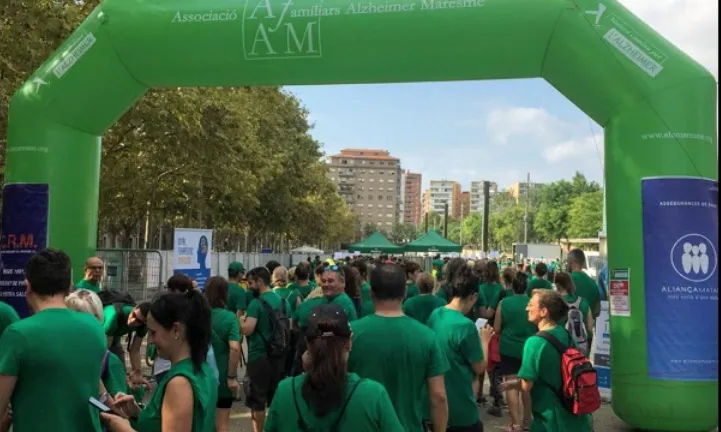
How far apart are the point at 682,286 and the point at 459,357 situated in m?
3.15

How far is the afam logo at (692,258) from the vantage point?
20.3ft

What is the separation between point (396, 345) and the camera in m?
3.31

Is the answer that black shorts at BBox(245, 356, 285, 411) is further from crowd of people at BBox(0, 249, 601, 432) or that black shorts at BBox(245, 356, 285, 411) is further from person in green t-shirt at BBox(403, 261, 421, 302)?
person in green t-shirt at BBox(403, 261, 421, 302)

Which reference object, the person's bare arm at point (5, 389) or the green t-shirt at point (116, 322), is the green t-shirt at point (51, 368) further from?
the green t-shirt at point (116, 322)

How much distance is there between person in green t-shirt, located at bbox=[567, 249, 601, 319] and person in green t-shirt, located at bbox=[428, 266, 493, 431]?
3.98 m

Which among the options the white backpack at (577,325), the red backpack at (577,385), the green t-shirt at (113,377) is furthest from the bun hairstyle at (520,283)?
the green t-shirt at (113,377)

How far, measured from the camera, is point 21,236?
7352mm

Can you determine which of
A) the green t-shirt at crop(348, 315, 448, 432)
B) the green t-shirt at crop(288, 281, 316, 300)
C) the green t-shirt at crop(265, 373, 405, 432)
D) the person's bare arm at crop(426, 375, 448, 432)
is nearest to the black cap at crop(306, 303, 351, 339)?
the green t-shirt at crop(265, 373, 405, 432)

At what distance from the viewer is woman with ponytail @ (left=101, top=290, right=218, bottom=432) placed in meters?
2.50

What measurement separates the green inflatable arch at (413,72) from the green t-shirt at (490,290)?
1922 millimetres

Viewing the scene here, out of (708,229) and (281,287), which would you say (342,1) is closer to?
(281,287)

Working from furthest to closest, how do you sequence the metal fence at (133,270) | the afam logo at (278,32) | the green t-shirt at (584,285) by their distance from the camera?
the metal fence at (133,270), the green t-shirt at (584,285), the afam logo at (278,32)

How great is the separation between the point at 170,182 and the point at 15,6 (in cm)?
1580

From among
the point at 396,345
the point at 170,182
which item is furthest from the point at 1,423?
the point at 170,182
